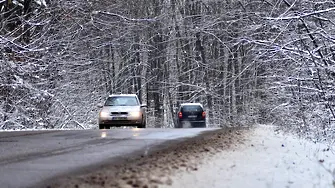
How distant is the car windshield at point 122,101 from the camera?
24.5 m

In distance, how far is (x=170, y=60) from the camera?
51500mm

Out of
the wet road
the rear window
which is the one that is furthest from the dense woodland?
the wet road

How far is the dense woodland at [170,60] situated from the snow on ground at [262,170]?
6.67m

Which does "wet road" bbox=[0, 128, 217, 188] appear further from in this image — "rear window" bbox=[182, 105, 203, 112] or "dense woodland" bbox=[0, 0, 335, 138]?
"rear window" bbox=[182, 105, 203, 112]

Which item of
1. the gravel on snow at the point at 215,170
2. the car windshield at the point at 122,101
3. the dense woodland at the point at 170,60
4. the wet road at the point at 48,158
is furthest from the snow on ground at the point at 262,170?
the car windshield at the point at 122,101

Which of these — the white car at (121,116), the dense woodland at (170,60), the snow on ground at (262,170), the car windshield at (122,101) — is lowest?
the snow on ground at (262,170)

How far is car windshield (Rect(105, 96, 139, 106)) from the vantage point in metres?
24.5

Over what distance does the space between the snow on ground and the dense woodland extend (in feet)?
21.9

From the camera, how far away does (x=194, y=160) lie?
8.34 meters

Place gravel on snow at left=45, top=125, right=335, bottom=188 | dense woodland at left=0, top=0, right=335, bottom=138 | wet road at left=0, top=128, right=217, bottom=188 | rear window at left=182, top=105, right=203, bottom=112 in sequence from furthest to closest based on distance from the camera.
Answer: rear window at left=182, top=105, right=203, bottom=112, dense woodland at left=0, top=0, right=335, bottom=138, wet road at left=0, top=128, right=217, bottom=188, gravel on snow at left=45, top=125, right=335, bottom=188

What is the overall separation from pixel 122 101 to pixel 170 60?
27040 millimetres

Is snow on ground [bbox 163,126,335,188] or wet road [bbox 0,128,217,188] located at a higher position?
wet road [bbox 0,128,217,188]

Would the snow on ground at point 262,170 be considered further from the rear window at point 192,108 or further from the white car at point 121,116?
the rear window at point 192,108

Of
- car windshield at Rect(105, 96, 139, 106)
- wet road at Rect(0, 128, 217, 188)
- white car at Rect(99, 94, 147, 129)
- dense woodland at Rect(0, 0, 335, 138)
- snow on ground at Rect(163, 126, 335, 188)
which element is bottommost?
snow on ground at Rect(163, 126, 335, 188)
